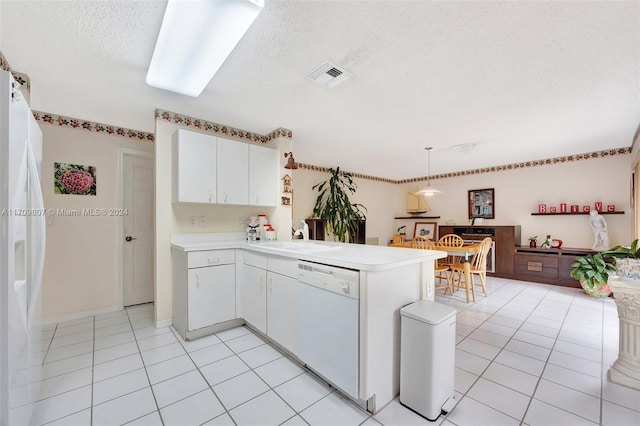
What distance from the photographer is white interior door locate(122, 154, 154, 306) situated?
331 centimetres

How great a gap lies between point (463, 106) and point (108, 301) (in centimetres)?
455

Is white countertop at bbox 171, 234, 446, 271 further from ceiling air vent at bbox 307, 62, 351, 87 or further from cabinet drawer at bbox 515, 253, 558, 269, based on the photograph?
cabinet drawer at bbox 515, 253, 558, 269

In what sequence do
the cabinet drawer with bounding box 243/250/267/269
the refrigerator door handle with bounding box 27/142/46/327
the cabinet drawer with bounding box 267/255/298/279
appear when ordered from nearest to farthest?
the refrigerator door handle with bounding box 27/142/46/327
the cabinet drawer with bounding box 267/255/298/279
the cabinet drawer with bounding box 243/250/267/269

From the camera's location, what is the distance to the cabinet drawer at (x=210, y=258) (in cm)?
242

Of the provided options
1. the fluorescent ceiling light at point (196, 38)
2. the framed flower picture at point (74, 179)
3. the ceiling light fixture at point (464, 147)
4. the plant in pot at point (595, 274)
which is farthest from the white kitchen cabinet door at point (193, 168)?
the plant in pot at point (595, 274)

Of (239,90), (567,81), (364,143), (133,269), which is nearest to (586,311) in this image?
(567,81)

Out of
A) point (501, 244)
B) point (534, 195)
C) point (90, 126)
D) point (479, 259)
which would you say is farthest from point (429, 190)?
point (90, 126)

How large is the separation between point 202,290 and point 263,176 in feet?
4.66

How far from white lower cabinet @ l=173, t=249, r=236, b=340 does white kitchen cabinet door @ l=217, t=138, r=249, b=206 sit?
2.04 feet

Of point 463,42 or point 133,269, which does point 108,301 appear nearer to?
point 133,269

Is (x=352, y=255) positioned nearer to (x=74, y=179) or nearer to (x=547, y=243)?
(x=74, y=179)

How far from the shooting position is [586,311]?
318 centimetres

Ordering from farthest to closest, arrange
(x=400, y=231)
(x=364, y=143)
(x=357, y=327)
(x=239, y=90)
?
(x=400, y=231), (x=364, y=143), (x=239, y=90), (x=357, y=327)

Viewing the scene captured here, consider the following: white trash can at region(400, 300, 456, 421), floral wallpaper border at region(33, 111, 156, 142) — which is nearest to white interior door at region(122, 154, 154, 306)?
floral wallpaper border at region(33, 111, 156, 142)
